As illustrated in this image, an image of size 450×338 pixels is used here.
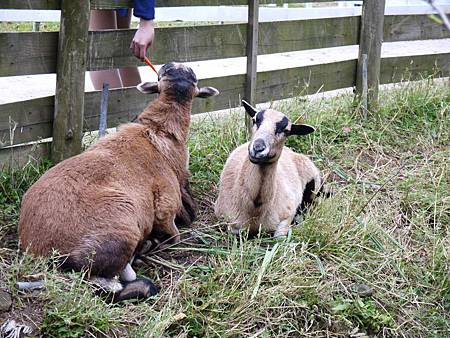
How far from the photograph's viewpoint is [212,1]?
7652 mm

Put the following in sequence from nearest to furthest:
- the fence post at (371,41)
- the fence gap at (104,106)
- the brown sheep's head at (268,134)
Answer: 1. the brown sheep's head at (268,134)
2. the fence gap at (104,106)
3. the fence post at (371,41)

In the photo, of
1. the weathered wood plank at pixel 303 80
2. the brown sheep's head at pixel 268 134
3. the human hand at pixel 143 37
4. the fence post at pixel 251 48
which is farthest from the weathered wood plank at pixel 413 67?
the human hand at pixel 143 37

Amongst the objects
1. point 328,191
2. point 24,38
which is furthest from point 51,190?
point 328,191

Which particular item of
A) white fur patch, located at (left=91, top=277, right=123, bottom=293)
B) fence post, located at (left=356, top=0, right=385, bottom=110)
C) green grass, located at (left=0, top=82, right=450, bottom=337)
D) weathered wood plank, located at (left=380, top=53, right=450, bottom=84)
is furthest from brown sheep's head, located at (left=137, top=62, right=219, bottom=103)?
weathered wood plank, located at (left=380, top=53, right=450, bottom=84)

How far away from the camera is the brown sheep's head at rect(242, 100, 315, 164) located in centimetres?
574

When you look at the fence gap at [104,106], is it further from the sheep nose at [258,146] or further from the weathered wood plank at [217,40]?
the sheep nose at [258,146]

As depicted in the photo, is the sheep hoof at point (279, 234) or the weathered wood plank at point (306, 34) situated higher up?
the weathered wood plank at point (306, 34)

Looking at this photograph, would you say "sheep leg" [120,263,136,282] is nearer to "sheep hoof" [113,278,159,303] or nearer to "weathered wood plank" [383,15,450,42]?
"sheep hoof" [113,278,159,303]

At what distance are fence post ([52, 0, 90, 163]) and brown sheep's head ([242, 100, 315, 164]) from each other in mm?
1525

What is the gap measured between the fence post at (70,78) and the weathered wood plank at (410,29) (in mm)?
4779

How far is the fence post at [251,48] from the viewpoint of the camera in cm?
802

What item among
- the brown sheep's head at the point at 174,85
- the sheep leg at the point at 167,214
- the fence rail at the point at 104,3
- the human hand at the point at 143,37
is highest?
the fence rail at the point at 104,3

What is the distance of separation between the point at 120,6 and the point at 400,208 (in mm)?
3140

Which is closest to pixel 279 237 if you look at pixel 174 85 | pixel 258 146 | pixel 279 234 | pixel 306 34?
pixel 279 234
